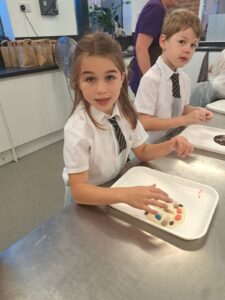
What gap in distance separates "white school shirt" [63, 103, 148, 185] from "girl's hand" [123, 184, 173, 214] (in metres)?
0.17

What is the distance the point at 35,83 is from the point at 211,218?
2084 mm

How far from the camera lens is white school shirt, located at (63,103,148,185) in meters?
0.64

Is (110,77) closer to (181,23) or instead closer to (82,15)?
(181,23)

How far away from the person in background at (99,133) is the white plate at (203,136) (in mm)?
82

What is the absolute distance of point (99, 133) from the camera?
2.28 ft

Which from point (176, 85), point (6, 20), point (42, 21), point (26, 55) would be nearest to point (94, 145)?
point (176, 85)

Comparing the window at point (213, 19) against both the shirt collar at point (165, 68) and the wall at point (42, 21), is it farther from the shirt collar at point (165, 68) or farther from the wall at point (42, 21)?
the shirt collar at point (165, 68)

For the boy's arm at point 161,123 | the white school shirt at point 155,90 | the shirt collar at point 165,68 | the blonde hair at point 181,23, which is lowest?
the boy's arm at point 161,123

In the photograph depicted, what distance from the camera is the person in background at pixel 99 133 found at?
0.56 m

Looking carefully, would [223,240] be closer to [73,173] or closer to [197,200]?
[197,200]

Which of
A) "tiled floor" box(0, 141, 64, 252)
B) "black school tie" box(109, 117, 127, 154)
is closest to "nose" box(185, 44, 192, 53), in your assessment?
"black school tie" box(109, 117, 127, 154)

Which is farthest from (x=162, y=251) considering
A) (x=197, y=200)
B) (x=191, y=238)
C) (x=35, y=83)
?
(x=35, y=83)

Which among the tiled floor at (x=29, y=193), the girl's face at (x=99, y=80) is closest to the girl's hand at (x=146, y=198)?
the girl's face at (x=99, y=80)

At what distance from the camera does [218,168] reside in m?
0.73
